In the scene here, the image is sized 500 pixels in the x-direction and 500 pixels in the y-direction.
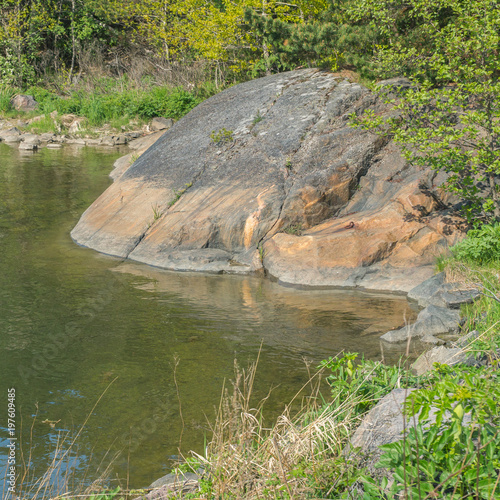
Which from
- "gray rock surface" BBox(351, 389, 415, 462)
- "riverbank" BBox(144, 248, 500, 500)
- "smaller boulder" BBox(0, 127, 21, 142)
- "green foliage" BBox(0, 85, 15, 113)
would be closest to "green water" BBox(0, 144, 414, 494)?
"riverbank" BBox(144, 248, 500, 500)

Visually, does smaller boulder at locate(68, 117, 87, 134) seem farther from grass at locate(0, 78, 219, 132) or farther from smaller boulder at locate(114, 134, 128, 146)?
smaller boulder at locate(114, 134, 128, 146)

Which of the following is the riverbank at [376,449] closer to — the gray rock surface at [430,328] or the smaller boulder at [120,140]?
the gray rock surface at [430,328]

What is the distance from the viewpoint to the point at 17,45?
26.6 meters

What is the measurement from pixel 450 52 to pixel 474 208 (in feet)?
6.60

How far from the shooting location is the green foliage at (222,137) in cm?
1067

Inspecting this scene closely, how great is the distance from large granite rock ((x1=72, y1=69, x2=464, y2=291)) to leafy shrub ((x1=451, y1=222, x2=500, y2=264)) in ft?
2.34

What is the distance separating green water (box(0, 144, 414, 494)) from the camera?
4.83 meters

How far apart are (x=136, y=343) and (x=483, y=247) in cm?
421

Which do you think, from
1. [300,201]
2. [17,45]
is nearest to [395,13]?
[300,201]

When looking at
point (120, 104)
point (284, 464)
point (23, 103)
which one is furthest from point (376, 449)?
point (23, 103)

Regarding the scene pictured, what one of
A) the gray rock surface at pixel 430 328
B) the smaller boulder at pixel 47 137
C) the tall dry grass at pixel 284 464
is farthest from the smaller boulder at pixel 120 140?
the tall dry grass at pixel 284 464

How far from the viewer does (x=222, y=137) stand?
10734 mm

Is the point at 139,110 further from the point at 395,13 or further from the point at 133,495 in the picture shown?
the point at 133,495

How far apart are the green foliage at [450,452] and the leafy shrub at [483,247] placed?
4.77m
